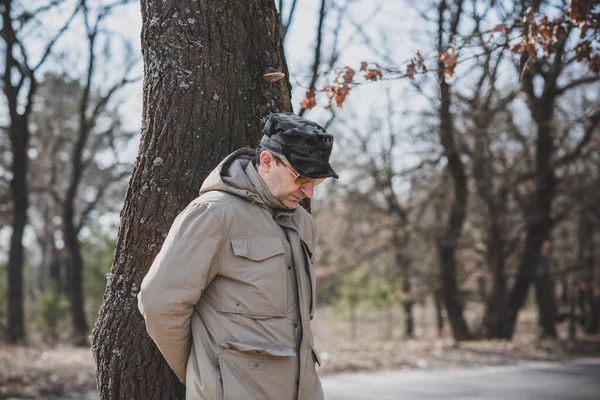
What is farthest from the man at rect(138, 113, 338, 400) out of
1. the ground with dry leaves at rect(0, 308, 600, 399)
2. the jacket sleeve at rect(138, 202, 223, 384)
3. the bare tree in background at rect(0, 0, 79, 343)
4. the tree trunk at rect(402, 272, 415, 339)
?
the tree trunk at rect(402, 272, 415, 339)

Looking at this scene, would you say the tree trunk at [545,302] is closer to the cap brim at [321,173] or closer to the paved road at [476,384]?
Answer: the paved road at [476,384]

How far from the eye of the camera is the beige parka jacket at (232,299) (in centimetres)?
281

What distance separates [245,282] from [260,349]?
0.28 metres

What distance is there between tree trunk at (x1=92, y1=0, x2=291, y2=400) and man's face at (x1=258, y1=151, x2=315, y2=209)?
80 centimetres

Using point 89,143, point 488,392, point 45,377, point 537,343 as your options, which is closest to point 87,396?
point 45,377

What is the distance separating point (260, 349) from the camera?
110 inches

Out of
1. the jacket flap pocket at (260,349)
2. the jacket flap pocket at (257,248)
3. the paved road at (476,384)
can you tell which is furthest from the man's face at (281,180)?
the paved road at (476,384)

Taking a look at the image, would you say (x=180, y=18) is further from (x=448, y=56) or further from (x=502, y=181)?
(x=502, y=181)

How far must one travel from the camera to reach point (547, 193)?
18250 mm

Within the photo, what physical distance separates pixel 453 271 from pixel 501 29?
14.4 meters

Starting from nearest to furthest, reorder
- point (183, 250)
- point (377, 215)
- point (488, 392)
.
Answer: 1. point (183, 250)
2. point (488, 392)
3. point (377, 215)

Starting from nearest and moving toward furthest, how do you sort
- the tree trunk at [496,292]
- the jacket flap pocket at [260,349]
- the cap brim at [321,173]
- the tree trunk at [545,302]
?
the jacket flap pocket at [260,349], the cap brim at [321,173], the tree trunk at [496,292], the tree trunk at [545,302]

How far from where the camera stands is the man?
2820 millimetres

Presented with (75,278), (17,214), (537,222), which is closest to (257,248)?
(17,214)
